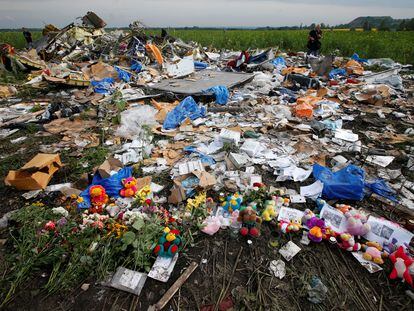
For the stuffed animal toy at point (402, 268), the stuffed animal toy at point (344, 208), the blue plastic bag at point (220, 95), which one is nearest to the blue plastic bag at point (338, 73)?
the blue plastic bag at point (220, 95)

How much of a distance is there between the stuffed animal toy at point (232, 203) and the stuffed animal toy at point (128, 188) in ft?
3.47

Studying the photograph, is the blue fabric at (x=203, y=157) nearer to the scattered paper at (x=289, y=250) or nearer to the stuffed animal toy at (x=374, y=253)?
the scattered paper at (x=289, y=250)

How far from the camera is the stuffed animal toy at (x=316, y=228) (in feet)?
7.32

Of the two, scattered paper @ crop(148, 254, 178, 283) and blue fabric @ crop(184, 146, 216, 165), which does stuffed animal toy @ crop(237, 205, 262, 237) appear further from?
blue fabric @ crop(184, 146, 216, 165)

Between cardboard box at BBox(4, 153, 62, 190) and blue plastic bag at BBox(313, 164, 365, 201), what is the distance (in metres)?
3.38

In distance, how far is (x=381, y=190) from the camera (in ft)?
9.36

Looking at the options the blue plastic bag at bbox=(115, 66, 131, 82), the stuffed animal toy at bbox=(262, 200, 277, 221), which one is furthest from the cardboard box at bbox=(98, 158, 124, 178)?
the blue plastic bag at bbox=(115, 66, 131, 82)

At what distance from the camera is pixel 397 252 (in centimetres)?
207

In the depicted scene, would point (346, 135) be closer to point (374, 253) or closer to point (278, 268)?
point (374, 253)

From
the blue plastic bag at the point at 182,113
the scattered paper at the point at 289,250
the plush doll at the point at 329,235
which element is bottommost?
the scattered paper at the point at 289,250

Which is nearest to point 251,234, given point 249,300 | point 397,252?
point 249,300

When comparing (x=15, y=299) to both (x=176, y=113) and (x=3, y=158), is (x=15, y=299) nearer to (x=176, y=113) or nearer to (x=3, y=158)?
(x=3, y=158)

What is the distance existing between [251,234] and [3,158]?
3845 millimetres

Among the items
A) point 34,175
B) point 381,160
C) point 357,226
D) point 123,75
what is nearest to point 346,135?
point 381,160
